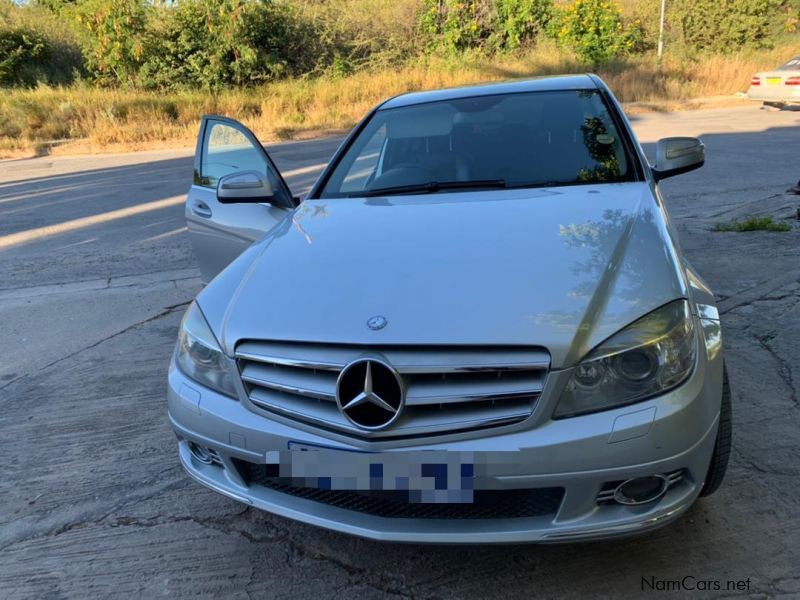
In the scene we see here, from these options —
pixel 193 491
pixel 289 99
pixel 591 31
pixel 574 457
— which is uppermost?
pixel 574 457

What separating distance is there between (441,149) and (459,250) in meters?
1.17

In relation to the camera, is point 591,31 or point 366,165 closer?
point 366,165

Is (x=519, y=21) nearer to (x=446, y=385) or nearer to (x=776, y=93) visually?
(x=776, y=93)

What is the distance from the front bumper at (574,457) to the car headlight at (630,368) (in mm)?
30

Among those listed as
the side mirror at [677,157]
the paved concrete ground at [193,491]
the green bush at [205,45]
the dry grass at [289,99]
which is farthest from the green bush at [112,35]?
the side mirror at [677,157]

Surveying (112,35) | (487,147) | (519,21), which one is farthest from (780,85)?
(112,35)

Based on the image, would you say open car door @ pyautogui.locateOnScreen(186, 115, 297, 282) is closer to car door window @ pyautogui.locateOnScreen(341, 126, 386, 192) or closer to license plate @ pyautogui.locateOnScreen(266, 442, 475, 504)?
car door window @ pyautogui.locateOnScreen(341, 126, 386, 192)

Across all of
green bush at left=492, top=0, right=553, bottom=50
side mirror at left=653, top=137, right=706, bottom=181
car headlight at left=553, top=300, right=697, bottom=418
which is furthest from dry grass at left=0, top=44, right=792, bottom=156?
car headlight at left=553, top=300, right=697, bottom=418

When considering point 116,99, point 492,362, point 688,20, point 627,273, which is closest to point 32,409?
point 492,362

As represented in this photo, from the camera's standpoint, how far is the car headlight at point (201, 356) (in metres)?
2.12

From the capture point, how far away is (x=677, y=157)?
3.25 m

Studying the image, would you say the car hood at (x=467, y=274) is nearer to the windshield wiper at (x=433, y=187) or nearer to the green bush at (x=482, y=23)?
the windshield wiper at (x=433, y=187)

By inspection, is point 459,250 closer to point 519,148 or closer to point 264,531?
point 519,148

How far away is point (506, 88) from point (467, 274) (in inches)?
75.1
